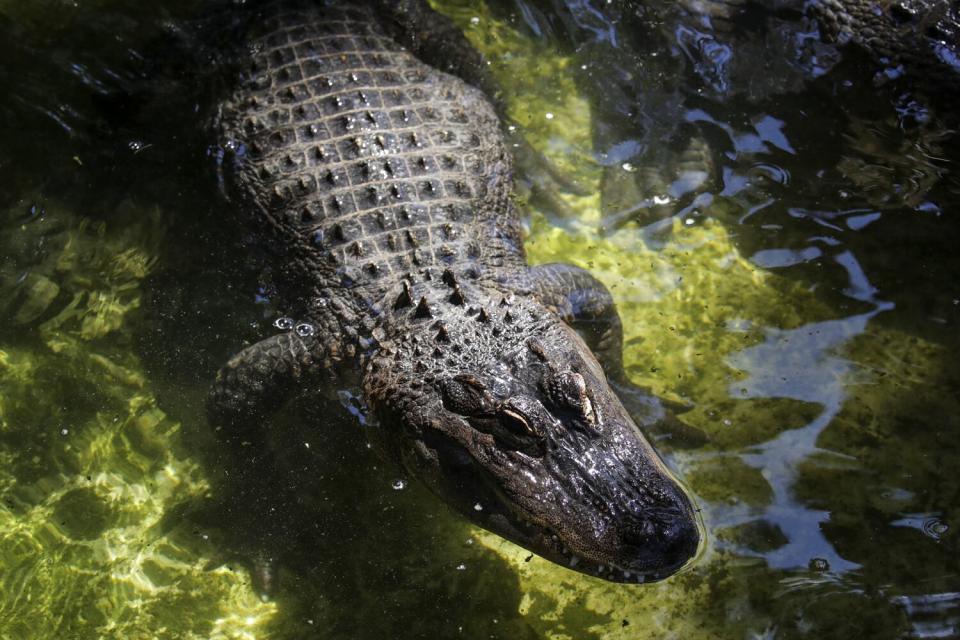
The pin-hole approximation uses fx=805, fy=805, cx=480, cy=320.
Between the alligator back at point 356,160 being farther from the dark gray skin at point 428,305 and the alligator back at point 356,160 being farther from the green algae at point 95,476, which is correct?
the green algae at point 95,476

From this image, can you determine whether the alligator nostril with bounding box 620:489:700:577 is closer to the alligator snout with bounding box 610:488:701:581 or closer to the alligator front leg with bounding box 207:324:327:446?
the alligator snout with bounding box 610:488:701:581

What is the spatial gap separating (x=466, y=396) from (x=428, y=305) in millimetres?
578

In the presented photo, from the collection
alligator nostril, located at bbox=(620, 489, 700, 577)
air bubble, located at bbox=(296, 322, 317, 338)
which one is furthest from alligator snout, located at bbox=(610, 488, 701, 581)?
air bubble, located at bbox=(296, 322, 317, 338)

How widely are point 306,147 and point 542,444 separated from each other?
196cm

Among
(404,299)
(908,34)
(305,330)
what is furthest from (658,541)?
(908,34)

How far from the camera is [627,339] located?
169 inches

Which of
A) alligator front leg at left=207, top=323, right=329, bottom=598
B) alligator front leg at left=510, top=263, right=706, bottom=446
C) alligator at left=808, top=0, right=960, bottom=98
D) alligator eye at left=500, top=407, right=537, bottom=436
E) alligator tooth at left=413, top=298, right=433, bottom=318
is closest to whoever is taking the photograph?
alligator eye at left=500, top=407, right=537, bottom=436

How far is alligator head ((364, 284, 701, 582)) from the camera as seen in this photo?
288 cm

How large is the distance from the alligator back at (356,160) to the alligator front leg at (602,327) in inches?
9.6

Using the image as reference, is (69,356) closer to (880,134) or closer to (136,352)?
(136,352)

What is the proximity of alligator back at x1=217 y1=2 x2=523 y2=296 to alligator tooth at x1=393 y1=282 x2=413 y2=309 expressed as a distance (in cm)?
16

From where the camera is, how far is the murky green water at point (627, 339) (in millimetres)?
3477

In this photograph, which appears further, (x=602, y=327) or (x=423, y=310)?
(x=602, y=327)

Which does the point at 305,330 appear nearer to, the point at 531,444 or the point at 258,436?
the point at 258,436
